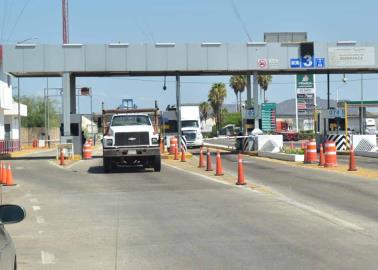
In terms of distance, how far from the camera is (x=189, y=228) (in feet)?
35.5

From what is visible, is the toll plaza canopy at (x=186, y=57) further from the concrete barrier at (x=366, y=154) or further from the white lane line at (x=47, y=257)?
the white lane line at (x=47, y=257)

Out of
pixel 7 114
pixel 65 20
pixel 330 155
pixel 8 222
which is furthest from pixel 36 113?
pixel 8 222

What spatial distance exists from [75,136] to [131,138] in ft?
46.5

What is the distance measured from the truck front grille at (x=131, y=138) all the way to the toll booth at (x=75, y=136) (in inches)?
518

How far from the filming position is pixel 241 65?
1454 inches

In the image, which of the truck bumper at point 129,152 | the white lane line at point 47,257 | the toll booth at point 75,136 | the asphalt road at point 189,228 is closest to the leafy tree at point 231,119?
the toll booth at point 75,136

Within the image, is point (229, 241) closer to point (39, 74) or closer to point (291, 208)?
point (291, 208)

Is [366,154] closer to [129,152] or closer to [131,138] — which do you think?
[131,138]

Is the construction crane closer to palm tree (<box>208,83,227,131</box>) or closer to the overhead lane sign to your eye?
palm tree (<box>208,83,227,131</box>)

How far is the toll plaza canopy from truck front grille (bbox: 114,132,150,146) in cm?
1272

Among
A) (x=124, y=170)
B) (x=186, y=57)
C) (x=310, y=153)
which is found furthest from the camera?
(x=186, y=57)

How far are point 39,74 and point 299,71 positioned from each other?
50.8 ft

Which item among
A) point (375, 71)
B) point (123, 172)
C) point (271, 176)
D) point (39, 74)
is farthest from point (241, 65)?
point (271, 176)

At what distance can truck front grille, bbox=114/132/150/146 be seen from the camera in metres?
24.1
